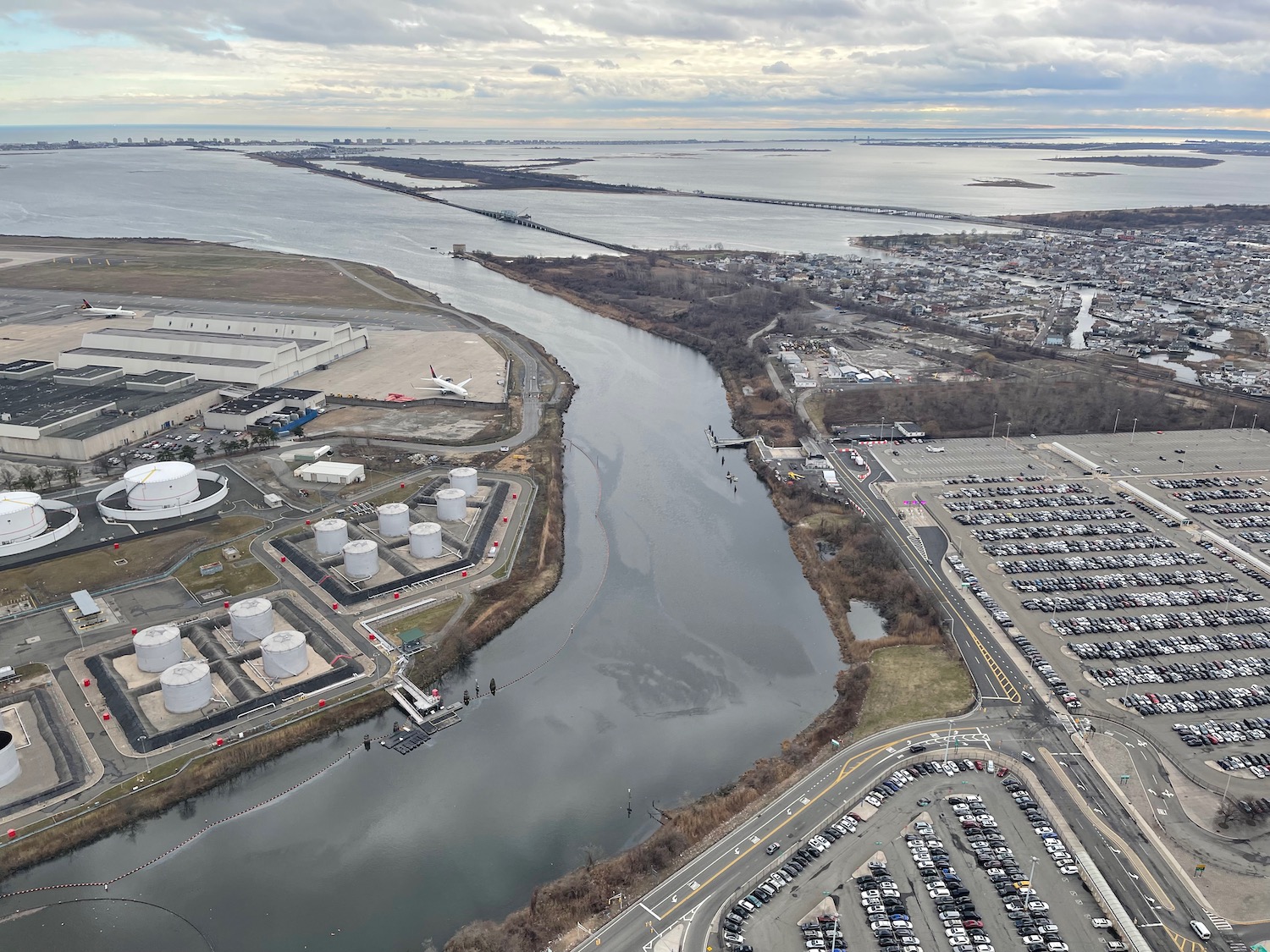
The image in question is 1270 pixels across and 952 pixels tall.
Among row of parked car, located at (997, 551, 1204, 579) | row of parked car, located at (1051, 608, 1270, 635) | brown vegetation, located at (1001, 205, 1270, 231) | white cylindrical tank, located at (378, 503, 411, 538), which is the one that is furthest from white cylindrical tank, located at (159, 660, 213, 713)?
brown vegetation, located at (1001, 205, 1270, 231)

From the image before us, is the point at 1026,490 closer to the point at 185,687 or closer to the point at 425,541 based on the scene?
the point at 425,541

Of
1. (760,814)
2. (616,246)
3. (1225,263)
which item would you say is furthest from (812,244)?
(760,814)

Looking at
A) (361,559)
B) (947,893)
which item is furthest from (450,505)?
(947,893)

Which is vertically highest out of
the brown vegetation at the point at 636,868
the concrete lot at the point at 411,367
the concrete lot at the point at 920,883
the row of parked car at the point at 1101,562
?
the concrete lot at the point at 411,367

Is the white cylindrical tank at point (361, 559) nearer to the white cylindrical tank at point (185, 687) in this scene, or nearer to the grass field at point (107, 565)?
the grass field at point (107, 565)

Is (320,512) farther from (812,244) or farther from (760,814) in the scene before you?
(812,244)

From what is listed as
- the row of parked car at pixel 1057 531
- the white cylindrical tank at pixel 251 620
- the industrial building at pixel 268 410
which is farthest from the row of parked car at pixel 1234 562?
the industrial building at pixel 268 410

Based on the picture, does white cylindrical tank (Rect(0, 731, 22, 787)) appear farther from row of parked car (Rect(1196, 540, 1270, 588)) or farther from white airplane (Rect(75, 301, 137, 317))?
white airplane (Rect(75, 301, 137, 317))
